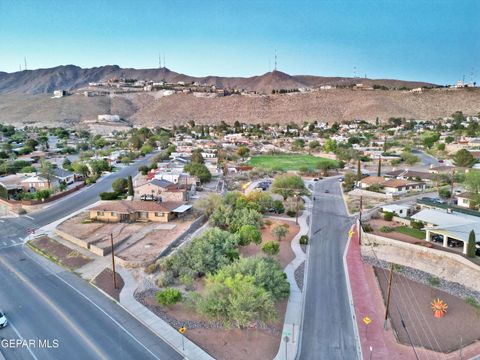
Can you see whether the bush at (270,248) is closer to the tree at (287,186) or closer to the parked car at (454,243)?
the parked car at (454,243)

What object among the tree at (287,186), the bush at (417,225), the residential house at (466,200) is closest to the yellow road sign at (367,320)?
the bush at (417,225)

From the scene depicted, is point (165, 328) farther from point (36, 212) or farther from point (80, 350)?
point (36, 212)

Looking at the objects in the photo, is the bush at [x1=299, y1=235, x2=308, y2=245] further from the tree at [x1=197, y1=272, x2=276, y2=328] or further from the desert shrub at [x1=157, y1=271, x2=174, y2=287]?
the tree at [x1=197, y1=272, x2=276, y2=328]

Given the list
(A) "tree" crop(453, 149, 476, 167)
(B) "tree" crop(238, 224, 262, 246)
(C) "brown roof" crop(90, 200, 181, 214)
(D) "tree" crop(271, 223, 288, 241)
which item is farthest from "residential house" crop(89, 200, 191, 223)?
(A) "tree" crop(453, 149, 476, 167)

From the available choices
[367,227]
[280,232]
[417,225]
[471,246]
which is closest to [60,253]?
[280,232]

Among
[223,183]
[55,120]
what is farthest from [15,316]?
[55,120]
